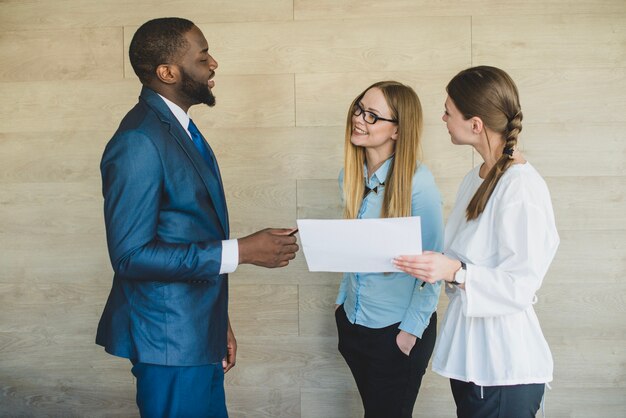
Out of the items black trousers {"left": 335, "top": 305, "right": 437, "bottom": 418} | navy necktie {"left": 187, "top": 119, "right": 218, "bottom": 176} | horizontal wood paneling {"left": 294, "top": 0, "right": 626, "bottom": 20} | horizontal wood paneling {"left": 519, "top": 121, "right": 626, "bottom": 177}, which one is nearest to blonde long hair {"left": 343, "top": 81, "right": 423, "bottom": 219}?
black trousers {"left": 335, "top": 305, "right": 437, "bottom": 418}

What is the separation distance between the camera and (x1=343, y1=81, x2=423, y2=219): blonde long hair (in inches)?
72.3

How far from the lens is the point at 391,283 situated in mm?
1863

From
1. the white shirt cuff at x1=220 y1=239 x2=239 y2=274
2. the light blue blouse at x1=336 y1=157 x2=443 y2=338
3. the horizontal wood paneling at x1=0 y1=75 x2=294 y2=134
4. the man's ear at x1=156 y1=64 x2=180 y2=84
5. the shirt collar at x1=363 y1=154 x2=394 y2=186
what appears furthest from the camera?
the horizontal wood paneling at x1=0 y1=75 x2=294 y2=134

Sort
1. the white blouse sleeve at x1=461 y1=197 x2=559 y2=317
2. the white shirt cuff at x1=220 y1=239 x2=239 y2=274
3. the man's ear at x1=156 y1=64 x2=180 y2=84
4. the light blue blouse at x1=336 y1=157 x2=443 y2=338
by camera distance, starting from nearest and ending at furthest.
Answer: the white blouse sleeve at x1=461 y1=197 x2=559 y2=317
the white shirt cuff at x1=220 y1=239 x2=239 y2=274
the man's ear at x1=156 y1=64 x2=180 y2=84
the light blue blouse at x1=336 y1=157 x2=443 y2=338

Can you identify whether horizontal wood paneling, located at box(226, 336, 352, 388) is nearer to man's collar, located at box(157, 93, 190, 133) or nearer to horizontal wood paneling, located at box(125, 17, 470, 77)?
horizontal wood paneling, located at box(125, 17, 470, 77)

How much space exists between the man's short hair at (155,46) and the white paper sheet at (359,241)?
0.61 m

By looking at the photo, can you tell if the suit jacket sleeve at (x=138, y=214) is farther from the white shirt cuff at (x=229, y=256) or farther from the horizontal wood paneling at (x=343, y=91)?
the horizontal wood paneling at (x=343, y=91)

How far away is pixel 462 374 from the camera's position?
1.54m

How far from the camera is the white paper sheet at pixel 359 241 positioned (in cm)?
145

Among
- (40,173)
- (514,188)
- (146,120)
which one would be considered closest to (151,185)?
(146,120)

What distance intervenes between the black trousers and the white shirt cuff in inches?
22.6

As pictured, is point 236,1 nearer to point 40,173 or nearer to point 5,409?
point 40,173

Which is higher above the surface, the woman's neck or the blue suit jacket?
the woman's neck

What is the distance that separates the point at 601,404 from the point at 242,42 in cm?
225
